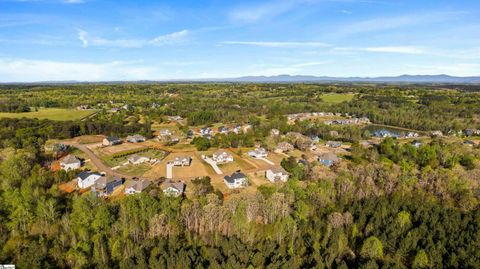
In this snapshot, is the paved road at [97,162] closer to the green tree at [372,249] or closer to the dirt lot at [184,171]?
the dirt lot at [184,171]

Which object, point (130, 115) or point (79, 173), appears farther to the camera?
point (130, 115)

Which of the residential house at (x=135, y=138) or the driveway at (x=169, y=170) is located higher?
the residential house at (x=135, y=138)

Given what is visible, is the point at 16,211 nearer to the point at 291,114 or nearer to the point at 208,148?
the point at 208,148

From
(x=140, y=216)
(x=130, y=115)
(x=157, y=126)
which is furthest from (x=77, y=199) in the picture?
(x=130, y=115)

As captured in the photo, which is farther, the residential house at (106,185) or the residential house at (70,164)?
the residential house at (70,164)

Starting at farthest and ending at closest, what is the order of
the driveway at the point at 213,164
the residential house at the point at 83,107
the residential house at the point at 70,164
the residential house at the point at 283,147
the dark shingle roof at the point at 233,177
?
the residential house at the point at 83,107 < the residential house at the point at 283,147 < the driveway at the point at 213,164 < the residential house at the point at 70,164 < the dark shingle roof at the point at 233,177

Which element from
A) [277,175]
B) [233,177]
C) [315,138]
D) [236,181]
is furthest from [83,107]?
[277,175]

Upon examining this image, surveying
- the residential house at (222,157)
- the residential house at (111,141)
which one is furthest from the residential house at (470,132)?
the residential house at (111,141)
